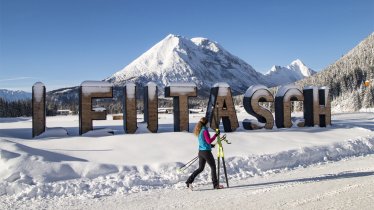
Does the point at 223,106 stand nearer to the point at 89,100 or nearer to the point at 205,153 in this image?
the point at 89,100

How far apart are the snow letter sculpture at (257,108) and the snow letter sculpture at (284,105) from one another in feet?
3.10

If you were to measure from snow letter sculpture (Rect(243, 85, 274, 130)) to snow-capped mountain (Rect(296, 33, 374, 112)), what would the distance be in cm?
9588

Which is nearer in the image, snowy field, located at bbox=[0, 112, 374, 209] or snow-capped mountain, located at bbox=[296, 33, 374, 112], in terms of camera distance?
snowy field, located at bbox=[0, 112, 374, 209]

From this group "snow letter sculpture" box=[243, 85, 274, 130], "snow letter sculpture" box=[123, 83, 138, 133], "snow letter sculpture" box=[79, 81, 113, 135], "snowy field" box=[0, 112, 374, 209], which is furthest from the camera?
"snow letter sculpture" box=[243, 85, 274, 130]

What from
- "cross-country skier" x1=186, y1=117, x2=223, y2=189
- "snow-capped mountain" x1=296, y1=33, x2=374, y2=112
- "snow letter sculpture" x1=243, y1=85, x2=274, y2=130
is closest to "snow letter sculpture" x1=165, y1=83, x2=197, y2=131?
"snow letter sculpture" x1=243, y1=85, x2=274, y2=130

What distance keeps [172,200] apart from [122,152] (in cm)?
583

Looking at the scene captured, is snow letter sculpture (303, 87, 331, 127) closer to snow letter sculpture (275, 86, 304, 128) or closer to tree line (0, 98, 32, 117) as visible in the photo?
snow letter sculpture (275, 86, 304, 128)

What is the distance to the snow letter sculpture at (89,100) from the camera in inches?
725

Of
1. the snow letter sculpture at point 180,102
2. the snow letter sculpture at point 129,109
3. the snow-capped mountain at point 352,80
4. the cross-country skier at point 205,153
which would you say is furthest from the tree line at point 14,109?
the cross-country skier at point 205,153

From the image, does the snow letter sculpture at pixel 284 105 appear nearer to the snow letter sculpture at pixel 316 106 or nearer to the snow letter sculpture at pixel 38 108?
the snow letter sculpture at pixel 316 106

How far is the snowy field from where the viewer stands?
9188mm

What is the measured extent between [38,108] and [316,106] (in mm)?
16214

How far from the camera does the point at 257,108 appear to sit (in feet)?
74.0

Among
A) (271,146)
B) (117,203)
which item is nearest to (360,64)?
(271,146)
